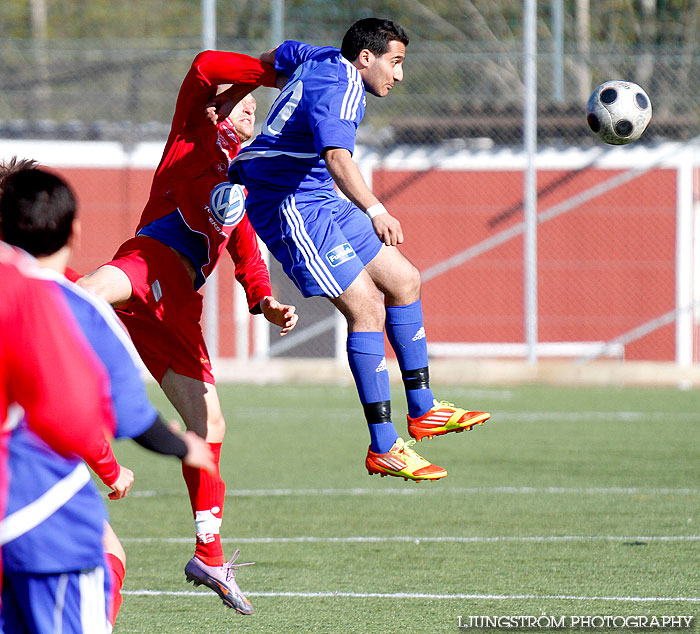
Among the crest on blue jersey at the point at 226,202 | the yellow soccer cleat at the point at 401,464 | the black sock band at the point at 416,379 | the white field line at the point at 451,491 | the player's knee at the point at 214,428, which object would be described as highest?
the crest on blue jersey at the point at 226,202

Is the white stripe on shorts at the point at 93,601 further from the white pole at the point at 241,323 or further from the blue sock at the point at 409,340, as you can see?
the white pole at the point at 241,323

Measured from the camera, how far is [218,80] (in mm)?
5965

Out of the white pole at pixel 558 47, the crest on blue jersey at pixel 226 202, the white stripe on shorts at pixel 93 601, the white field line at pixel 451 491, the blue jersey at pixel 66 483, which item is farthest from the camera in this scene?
the white pole at pixel 558 47

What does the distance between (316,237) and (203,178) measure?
775 mm

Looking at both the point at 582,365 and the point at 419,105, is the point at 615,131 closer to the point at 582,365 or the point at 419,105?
the point at 582,365

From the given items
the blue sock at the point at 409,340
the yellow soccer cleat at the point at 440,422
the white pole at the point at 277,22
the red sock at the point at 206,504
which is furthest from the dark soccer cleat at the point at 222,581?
the white pole at the point at 277,22

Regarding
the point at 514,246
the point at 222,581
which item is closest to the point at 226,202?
the point at 222,581

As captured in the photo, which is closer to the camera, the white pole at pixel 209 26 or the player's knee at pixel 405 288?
the player's knee at pixel 405 288

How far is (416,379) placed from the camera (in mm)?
6000

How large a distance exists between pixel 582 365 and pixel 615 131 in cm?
1014

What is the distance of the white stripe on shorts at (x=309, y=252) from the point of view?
5.66 metres

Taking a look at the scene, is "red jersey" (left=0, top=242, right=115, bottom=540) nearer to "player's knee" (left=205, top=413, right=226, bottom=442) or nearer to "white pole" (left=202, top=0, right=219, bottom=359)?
"player's knee" (left=205, top=413, right=226, bottom=442)

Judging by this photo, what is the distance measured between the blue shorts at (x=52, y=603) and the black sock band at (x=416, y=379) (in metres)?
3.00

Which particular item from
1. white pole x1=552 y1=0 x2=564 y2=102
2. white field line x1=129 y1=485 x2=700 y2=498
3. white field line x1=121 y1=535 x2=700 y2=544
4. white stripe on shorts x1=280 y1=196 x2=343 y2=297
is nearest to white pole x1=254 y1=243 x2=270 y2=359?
white pole x1=552 y1=0 x2=564 y2=102
